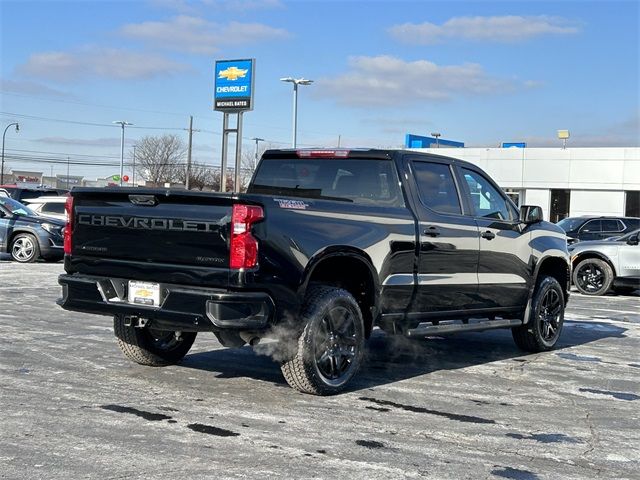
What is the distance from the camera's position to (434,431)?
207 inches

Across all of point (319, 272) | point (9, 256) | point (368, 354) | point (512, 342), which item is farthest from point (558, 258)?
point (9, 256)

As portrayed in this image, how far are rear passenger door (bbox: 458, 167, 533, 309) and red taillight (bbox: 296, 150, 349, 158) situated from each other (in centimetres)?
124

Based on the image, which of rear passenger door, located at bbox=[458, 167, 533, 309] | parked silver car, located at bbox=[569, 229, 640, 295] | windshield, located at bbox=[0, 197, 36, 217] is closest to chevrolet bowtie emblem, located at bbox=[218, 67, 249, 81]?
windshield, located at bbox=[0, 197, 36, 217]

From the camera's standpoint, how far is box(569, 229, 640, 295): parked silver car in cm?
1520

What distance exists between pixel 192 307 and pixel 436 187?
2849 millimetres

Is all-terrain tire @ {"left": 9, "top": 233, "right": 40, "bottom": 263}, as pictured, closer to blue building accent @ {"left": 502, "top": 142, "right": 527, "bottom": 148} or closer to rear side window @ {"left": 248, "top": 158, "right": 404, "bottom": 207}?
rear side window @ {"left": 248, "top": 158, "right": 404, "bottom": 207}

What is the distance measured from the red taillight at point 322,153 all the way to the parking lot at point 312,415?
1.96 meters

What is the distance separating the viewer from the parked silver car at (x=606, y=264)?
15.2m

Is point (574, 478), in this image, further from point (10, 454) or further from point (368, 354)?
point (368, 354)

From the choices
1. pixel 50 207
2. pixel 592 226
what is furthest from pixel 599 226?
pixel 50 207

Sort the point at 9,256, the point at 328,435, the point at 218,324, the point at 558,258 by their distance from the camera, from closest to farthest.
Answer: the point at 328,435 < the point at 218,324 < the point at 558,258 < the point at 9,256

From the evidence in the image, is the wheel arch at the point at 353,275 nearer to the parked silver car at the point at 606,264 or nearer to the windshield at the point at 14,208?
the parked silver car at the point at 606,264

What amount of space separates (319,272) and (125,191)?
1617 millimetres

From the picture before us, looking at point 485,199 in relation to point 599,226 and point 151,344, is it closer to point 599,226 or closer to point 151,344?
point 151,344
